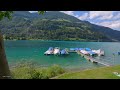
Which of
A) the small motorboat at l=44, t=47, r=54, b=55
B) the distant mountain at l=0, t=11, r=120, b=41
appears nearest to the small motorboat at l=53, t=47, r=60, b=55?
the small motorboat at l=44, t=47, r=54, b=55

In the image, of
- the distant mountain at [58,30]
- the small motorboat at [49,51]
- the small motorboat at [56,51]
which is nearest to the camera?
the distant mountain at [58,30]

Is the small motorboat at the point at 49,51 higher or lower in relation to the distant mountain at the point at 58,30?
lower

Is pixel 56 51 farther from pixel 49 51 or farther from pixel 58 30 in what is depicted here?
pixel 58 30

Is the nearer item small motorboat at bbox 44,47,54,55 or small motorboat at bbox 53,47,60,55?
small motorboat at bbox 53,47,60,55

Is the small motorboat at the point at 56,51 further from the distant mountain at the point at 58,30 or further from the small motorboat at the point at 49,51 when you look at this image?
the distant mountain at the point at 58,30

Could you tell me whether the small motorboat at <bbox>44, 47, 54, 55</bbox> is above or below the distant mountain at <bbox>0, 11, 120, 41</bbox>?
below

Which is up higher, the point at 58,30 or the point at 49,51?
the point at 58,30

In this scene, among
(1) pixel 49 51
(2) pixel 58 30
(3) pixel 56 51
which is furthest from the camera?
(1) pixel 49 51

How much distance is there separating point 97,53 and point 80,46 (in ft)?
8.46

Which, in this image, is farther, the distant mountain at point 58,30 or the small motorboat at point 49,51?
the small motorboat at point 49,51

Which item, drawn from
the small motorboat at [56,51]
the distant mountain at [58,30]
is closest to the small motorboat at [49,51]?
the small motorboat at [56,51]

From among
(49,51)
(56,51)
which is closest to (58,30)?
(56,51)

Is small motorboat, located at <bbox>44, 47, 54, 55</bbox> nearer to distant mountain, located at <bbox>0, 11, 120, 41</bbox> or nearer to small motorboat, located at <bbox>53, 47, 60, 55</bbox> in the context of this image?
small motorboat, located at <bbox>53, 47, 60, 55</bbox>
